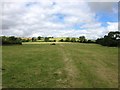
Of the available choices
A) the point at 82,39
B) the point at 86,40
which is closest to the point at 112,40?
the point at 86,40

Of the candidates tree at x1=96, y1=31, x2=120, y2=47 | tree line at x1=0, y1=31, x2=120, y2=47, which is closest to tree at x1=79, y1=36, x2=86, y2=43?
tree line at x1=0, y1=31, x2=120, y2=47

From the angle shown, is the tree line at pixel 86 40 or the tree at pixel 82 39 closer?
the tree line at pixel 86 40

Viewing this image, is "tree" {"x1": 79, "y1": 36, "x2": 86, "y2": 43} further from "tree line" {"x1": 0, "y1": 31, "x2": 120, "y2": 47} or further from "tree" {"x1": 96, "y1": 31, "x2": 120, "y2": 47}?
"tree" {"x1": 96, "y1": 31, "x2": 120, "y2": 47}

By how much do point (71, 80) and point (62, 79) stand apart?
25.5 inches

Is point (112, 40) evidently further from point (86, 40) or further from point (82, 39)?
point (82, 39)

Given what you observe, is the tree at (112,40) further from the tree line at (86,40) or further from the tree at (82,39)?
the tree at (82,39)

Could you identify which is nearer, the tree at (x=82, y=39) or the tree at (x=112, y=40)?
the tree at (x=112, y=40)

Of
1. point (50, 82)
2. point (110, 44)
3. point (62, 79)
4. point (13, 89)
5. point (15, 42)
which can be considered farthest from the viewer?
point (15, 42)

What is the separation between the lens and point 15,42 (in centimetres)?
9494

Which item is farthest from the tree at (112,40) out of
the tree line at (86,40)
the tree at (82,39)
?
the tree at (82,39)

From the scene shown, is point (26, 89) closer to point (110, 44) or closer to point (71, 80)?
point (71, 80)

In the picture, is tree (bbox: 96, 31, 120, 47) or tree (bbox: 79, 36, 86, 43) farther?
tree (bbox: 79, 36, 86, 43)

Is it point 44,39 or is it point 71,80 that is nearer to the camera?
point 71,80

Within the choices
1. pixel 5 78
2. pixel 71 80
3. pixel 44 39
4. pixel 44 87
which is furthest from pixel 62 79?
pixel 44 39
